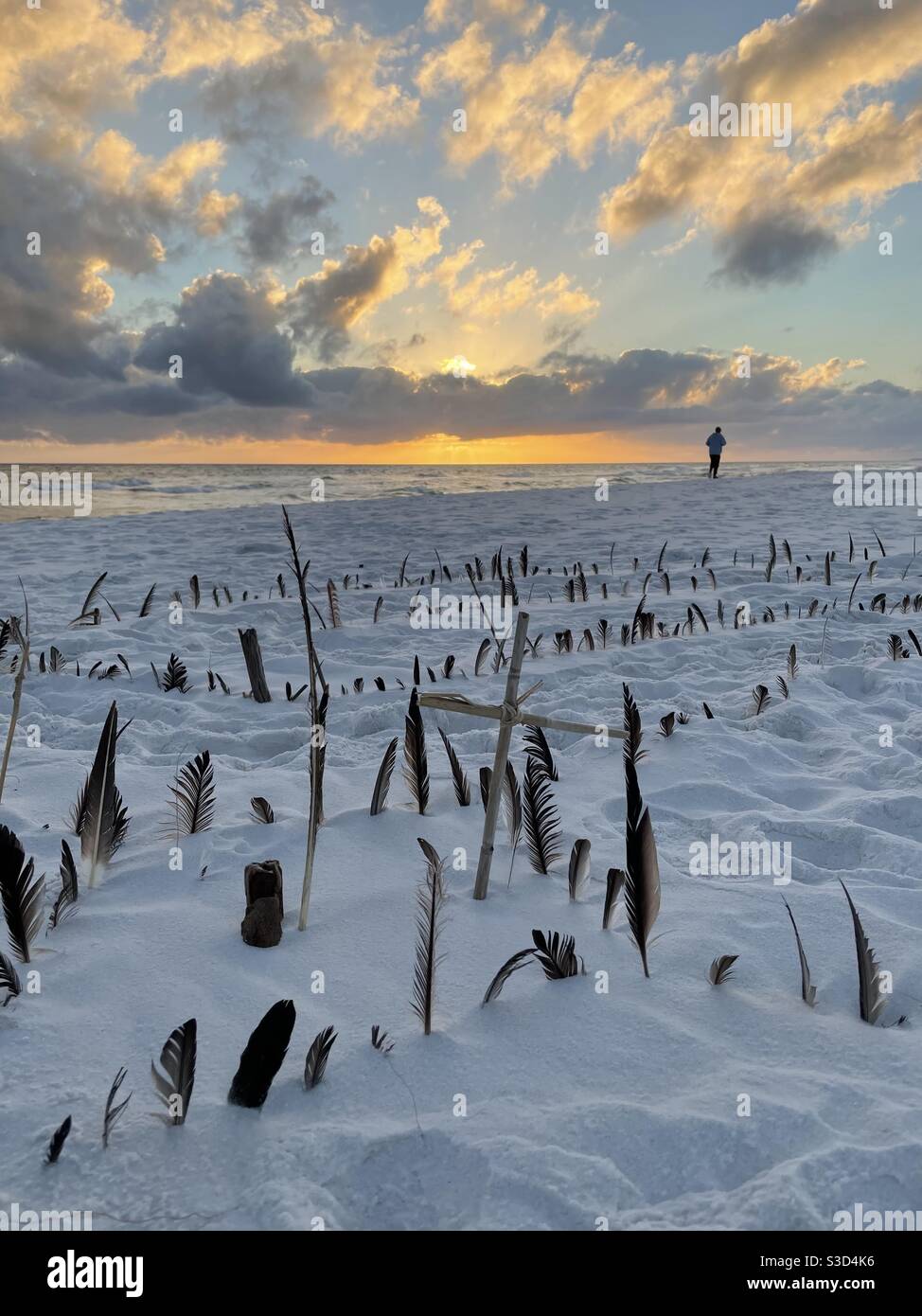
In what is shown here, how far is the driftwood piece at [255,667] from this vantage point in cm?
391

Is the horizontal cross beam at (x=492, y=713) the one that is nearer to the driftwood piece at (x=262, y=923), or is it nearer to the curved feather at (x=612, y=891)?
the curved feather at (x=612, y=891)

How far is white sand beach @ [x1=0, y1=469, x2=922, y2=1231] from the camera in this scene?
3.82 feet

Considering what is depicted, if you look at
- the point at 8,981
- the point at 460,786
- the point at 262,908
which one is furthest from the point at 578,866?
the point at 8,981

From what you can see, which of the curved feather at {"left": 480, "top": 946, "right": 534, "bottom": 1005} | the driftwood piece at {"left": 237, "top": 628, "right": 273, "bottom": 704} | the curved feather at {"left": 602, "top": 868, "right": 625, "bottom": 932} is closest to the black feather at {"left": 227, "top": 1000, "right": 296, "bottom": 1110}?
the curved feather at {"left": 480, "top": 946, "right": 534, "bottom": 1005}

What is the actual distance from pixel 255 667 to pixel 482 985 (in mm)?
2642

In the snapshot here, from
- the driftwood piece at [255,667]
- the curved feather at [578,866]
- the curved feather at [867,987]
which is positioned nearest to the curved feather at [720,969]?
the curved feather at [867,987]

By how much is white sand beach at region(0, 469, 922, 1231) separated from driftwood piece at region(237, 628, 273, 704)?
126 millimetres

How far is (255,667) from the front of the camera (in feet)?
12.9

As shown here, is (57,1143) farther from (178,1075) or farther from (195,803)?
(195,803)

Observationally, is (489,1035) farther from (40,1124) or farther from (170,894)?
(170,894)

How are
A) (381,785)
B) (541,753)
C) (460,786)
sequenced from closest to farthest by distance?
1. (381,785)
2. (460,786)
3. (541,753)

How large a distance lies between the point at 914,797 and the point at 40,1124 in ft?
9.04

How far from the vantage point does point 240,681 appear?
14.8ft
